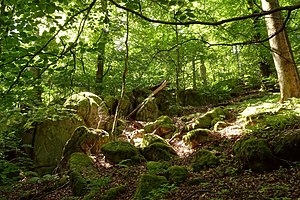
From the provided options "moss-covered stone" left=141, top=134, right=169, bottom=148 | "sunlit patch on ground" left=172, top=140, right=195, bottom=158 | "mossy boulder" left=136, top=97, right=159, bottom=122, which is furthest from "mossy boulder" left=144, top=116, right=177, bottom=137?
"mossy boulder" left=136, top=97, right=159, bottom=122

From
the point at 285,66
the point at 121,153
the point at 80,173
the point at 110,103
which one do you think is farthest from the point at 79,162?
the point at 285,66

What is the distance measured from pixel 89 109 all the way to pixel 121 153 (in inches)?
149

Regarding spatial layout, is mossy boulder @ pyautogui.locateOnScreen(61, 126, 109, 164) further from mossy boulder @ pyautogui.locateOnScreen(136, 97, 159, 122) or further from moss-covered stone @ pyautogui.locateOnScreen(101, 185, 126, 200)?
moss-covered stone @ pyautogui.locateOnScreen(101, 185, 126, 200)

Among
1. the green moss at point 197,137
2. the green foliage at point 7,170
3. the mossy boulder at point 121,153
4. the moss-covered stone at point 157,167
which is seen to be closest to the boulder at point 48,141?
the green foliage at point 7,170

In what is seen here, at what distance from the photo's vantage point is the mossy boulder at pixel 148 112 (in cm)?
→ 1320

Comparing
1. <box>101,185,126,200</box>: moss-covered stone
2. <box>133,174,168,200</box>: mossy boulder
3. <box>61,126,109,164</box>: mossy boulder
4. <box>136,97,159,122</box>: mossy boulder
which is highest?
<box>136,97,159,122</box>: mossy boulder

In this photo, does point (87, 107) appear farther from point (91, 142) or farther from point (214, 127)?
point (214, 127)

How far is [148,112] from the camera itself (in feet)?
43.7

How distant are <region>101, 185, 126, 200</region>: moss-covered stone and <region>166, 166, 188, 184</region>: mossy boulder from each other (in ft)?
3.31

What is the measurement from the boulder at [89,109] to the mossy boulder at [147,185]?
19.9 ft

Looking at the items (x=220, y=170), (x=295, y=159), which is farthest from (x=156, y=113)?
(x=295, y=159)

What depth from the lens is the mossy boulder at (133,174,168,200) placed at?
17.4 ft

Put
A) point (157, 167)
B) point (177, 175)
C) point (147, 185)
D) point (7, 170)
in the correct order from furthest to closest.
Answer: point (157, 167) → point (7, 170) → point (177, 175) → point (147, 185)

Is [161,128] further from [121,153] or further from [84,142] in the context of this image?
[84,142]
